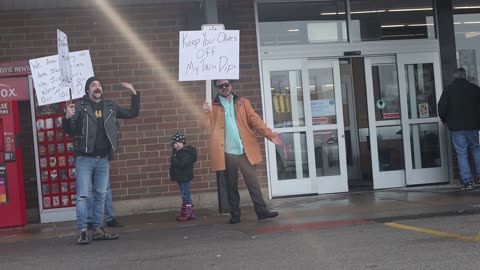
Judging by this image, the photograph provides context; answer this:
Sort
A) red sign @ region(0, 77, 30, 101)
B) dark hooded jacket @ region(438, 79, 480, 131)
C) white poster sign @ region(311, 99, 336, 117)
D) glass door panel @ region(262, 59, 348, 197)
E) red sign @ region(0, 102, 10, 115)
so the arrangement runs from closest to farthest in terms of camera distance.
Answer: red sign @ region(0, 102, 10, 115), red sign @ region(0, 77, 30, 101), dark hooded jacket @ region(438, 79, 480, 131), glass door panel @ region(262, 59, 348, 197), white poster sign @ region(311, 99, 336, 117)

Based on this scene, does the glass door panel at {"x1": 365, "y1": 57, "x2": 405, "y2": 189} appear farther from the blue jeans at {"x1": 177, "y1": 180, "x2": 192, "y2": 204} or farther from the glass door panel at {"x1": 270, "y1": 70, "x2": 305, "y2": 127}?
the blue jeans at {"x1": 177, "y1": 180, "x2": 192, "y2": 204}

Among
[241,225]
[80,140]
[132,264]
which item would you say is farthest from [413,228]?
[80,140]

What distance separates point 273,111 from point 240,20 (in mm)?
1625

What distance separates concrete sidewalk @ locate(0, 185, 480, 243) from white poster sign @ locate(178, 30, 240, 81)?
2008 mm

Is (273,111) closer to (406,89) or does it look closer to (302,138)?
(302,138)

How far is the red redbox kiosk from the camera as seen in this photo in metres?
8.55

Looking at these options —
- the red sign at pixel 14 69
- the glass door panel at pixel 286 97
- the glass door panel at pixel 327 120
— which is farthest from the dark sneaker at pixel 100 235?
the glass door panel at pixel 327 120

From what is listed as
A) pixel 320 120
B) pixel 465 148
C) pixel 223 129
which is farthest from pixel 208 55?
pixel 465 148

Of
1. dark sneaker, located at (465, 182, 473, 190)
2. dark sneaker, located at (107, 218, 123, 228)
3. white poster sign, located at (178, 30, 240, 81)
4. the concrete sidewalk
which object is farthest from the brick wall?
dark sneaker, located at (465, 182, 473, 190)

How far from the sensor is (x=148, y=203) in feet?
30.8

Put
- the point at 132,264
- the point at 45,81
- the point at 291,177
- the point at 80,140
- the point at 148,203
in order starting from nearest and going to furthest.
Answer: the point at 132,264 < the point at 80,140 < the point at 45,81 < the point at 148,203 < the point at 291,177

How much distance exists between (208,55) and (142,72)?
88.9 inches

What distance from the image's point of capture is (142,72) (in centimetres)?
947

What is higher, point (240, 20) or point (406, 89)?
point (240, 20)
